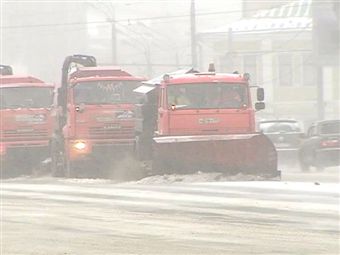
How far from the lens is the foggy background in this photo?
104ft

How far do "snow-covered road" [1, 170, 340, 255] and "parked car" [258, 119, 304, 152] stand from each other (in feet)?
32.2

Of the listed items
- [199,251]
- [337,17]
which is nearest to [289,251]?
[199,251]

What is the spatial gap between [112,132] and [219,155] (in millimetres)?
4173

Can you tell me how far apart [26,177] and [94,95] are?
379 cm

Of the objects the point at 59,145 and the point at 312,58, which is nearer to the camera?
the point at 59,145

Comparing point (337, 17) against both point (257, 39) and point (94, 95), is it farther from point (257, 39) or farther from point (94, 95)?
point (94, 95)

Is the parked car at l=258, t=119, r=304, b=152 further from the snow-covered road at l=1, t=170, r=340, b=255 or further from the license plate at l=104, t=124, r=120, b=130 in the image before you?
the snow-covered road at l=1, t=170, r=340, b=255

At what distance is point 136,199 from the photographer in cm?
1438

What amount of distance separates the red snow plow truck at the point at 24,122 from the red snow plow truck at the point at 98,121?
2528 millimetres

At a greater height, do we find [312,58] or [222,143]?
[312,58]

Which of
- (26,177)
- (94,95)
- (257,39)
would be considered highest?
(257,39)

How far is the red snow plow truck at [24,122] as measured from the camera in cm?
2342

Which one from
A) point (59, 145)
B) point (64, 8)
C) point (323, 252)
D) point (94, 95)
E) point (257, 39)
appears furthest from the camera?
point (257, 39)

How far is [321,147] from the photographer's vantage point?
22.6 metres
